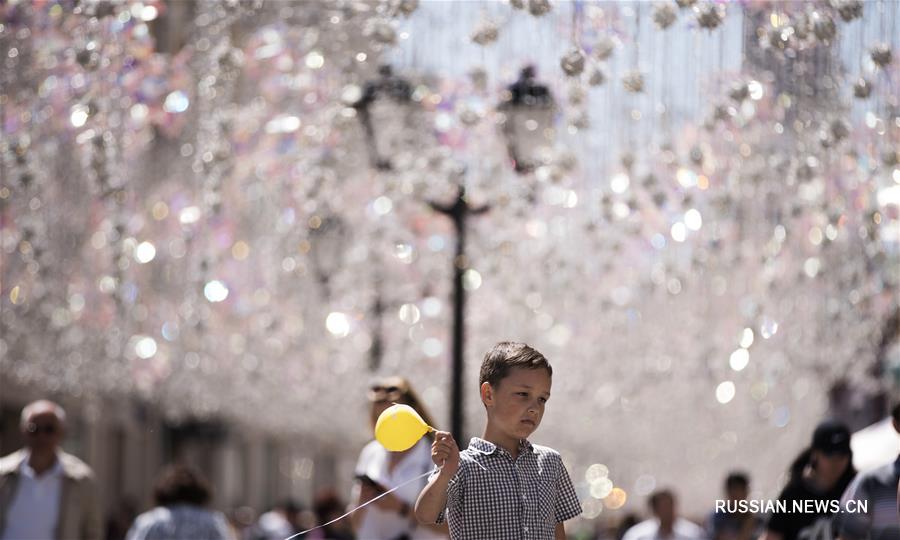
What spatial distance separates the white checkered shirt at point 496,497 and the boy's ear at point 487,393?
0.12m

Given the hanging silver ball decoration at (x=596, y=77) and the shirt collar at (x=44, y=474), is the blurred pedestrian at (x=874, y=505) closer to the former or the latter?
the hanging silver ball decoration at (x=596, y=77)

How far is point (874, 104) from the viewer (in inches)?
373

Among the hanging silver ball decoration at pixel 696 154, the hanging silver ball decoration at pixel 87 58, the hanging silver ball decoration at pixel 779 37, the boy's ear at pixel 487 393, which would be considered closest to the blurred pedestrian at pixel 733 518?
the hanging silver ball decoration at pixel 696 154

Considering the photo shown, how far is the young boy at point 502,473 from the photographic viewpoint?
17.0 feet

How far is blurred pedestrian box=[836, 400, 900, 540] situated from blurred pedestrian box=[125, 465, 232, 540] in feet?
13.4

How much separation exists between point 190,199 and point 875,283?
A: 6.28 metres

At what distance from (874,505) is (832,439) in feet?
3.95

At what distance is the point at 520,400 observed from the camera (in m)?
5.18

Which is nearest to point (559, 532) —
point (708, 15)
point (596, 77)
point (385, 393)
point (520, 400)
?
point (520, 400)

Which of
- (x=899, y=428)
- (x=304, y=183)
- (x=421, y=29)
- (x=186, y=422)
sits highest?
(x=421, y=29)

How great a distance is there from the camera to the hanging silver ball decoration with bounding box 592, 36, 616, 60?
8.99 meters

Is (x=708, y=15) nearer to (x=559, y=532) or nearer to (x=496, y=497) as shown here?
(x=559, y=532)

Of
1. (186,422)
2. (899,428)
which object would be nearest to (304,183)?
(899,428)

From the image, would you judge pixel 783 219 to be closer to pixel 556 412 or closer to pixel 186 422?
pixel 556 412
